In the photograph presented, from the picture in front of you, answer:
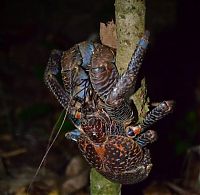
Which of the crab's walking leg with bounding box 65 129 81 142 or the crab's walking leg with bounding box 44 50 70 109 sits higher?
the crab's walking leg with bounding box 44 50 70 109

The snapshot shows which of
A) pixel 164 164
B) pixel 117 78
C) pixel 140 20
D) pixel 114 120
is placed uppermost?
pixel 140 20

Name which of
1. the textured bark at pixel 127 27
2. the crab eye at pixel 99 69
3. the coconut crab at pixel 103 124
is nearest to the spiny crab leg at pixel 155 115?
the coconut crab at pixel 103 124

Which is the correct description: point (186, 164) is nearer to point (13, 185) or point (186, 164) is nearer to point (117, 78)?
point (13, 185)

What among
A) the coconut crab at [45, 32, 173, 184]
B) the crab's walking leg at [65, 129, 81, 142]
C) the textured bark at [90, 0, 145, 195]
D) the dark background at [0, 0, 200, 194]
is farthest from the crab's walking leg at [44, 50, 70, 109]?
the dark background at [0, 0, 200, 194]

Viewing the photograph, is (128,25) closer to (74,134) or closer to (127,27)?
(127,27)

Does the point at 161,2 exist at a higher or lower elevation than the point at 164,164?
higher

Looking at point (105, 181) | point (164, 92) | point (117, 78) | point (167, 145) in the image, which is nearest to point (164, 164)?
point (167, 145)

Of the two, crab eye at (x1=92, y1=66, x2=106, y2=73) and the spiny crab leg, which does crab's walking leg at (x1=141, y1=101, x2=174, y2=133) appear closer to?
the spiny crab leg
